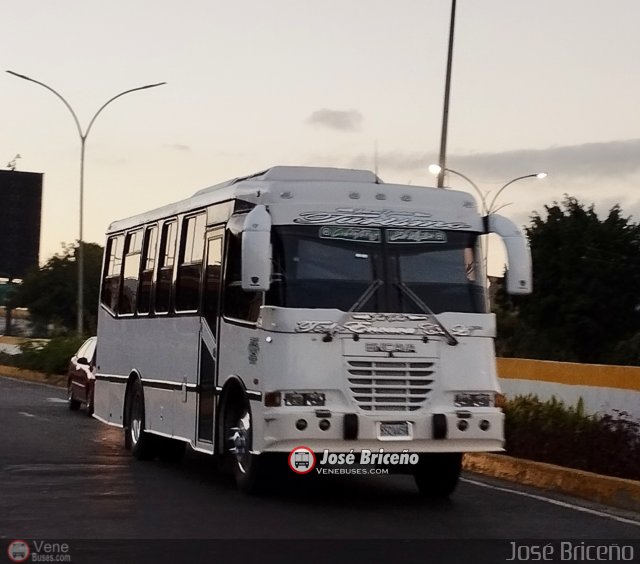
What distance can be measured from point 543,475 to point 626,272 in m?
46.5

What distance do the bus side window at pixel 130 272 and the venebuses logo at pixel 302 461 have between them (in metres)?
5.71

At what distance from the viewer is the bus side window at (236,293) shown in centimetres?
1430

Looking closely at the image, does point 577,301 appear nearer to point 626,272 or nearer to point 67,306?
point 626,272

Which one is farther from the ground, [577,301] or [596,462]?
[577,301]

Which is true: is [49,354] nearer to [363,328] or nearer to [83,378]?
[83,378]

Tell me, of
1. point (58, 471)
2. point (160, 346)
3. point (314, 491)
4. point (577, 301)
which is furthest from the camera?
point (577, 301)

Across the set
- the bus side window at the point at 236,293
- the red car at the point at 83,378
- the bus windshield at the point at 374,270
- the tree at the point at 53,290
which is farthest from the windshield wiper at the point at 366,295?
the tree at the point at 53,290

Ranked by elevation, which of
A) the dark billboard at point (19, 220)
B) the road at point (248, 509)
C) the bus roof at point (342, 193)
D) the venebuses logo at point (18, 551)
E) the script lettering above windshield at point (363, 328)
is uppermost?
the dark billboard at point (19, 220)

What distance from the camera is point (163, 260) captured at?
1773 cm

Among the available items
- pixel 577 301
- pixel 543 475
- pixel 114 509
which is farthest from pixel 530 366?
pixel 577 301

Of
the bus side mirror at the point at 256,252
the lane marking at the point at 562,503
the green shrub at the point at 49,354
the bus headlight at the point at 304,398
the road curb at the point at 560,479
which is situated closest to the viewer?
the lane marking at the point at 562,503

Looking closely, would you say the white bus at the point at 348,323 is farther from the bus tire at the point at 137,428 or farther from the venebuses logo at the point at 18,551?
the venebuses logo at the point at 18,551

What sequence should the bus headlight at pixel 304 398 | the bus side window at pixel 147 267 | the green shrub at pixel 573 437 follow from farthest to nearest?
the bus side window at pixel 147 267, the green shrub at pixel 573 437, the bus headlight at pixel 304 398

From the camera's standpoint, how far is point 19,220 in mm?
76312
